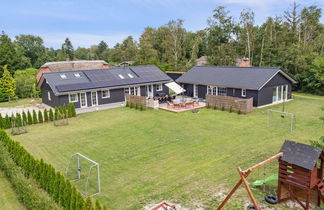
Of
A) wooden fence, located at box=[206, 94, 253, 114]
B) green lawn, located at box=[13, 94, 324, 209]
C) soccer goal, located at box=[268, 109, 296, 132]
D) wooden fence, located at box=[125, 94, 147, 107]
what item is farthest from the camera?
wooden fence, located at box=[125, 94, 147, 107]

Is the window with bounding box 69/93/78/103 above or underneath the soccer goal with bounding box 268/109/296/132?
above

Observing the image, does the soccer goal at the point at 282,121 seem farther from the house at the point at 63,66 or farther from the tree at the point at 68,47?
the tree at the point at 68,47

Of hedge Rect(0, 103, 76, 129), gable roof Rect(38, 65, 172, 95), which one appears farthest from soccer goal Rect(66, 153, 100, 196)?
gable roof Rect(38, 65, 172, 95)

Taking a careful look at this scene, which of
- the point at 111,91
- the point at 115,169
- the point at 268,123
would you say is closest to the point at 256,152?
the point at 268,123

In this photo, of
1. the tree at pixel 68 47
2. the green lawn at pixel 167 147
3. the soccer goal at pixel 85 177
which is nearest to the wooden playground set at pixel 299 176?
the green lawn at pixel 167 147

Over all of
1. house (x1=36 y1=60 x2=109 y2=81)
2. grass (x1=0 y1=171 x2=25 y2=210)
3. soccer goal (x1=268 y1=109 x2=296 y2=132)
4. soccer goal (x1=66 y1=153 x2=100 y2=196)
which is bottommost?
grass (x1=0 y1=171 x2=25 y2=210)

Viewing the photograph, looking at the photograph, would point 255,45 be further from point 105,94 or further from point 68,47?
point 68,47

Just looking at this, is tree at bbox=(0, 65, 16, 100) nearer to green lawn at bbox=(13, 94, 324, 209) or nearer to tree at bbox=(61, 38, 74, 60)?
green lawn at bbox=(13, 94, 324, 209)
